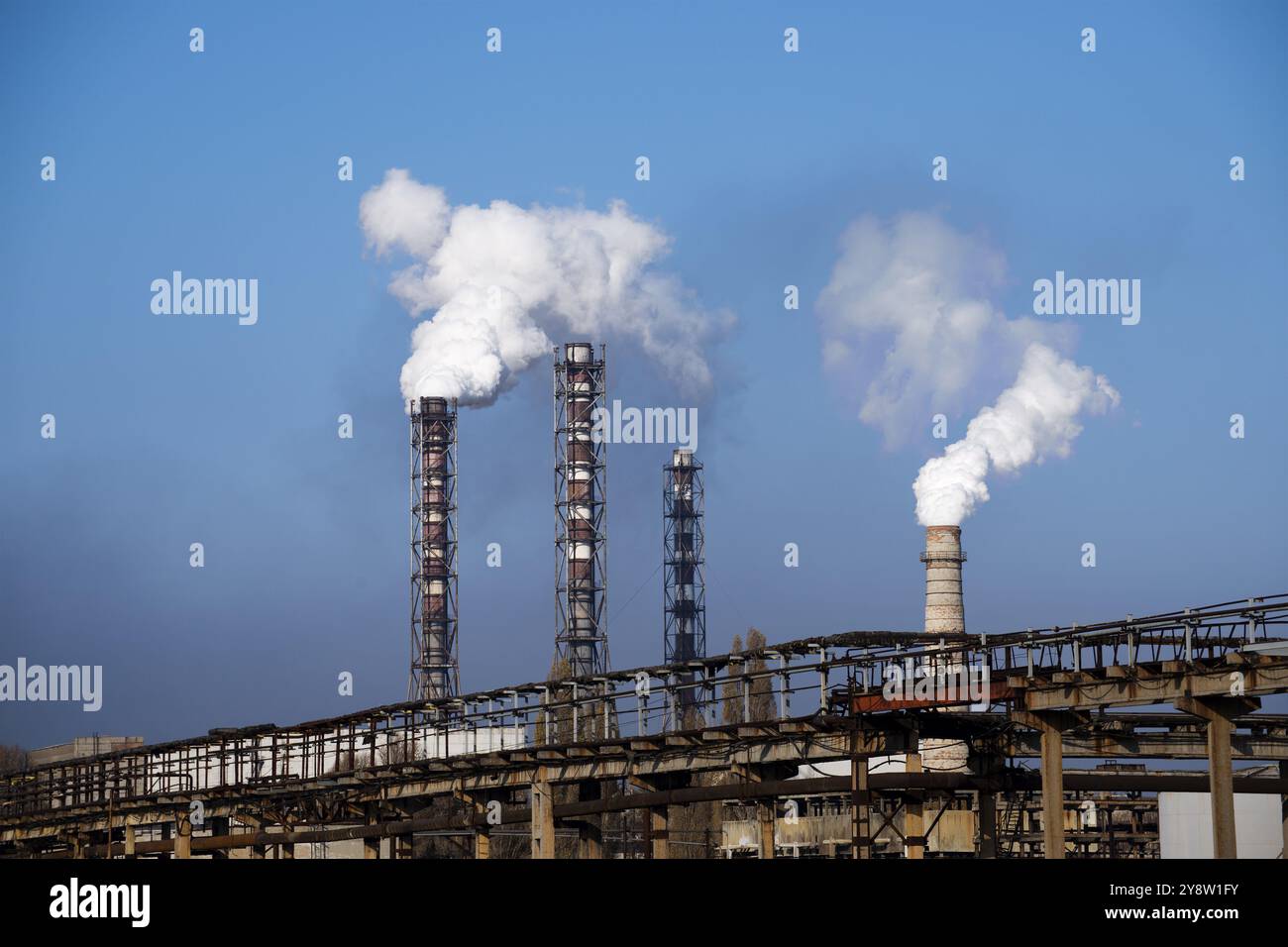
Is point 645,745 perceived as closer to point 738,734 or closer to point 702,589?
point 738,734

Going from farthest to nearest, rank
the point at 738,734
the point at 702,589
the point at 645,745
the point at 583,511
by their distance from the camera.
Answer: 1. the point at 702,589
2. the point at 583,511
3. the point at 645,745
4. the point at 738,734

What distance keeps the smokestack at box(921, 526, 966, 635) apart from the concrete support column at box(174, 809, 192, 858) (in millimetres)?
26812

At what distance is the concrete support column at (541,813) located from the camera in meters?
32.3

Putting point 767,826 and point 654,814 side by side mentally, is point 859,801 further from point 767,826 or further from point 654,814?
point 654,814

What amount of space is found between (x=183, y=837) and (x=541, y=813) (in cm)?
1417

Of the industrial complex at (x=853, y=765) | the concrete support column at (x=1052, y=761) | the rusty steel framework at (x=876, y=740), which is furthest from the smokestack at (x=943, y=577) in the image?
the concrete support column at (x=1052, y=761)

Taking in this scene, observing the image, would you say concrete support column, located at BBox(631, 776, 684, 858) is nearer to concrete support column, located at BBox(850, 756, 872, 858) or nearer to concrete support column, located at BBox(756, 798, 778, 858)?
concrete support column, located at BBox(756, 798, 778, 858)

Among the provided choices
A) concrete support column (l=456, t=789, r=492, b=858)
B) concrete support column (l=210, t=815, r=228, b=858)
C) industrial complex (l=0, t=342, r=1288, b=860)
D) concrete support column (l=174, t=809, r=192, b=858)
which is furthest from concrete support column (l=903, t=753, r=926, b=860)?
concrete support column (l=210, t=815, r=228, b=858)

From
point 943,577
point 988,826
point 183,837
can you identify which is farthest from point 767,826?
point 943,577

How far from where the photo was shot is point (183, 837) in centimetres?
4275

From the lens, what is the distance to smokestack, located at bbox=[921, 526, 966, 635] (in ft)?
191
